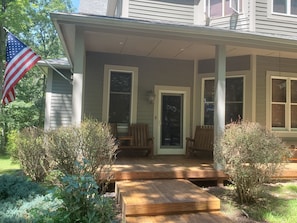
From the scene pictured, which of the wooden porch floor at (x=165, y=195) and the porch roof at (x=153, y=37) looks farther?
the porch roof at (x=153, y=37)

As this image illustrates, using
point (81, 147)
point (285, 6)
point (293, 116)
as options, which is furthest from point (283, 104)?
point (81, 147)

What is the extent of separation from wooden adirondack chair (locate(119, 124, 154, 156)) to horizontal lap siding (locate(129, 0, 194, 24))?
3452 millimetres

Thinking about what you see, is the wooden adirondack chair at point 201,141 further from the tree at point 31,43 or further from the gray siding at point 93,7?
the gray siding at point 93,7

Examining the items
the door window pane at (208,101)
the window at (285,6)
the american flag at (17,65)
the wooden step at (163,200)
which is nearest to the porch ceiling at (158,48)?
the door window pane at (208,101)

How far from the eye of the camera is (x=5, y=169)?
761 cm

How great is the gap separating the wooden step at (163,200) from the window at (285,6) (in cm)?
640

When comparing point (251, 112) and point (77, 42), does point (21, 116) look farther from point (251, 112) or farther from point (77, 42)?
point (251, 112)

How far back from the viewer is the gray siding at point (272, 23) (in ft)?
24.9

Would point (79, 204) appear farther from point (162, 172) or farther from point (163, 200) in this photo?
point (162, 172)

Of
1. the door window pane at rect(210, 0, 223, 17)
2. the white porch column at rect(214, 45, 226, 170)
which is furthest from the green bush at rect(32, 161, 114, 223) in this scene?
the door window pane at rect(210, 0, 223, 17)

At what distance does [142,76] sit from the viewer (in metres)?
7.86

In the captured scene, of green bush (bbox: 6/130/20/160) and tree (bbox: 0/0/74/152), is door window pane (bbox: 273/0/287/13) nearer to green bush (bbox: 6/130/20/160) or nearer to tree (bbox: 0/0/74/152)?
green bush (bbox: 6/130/20/160)

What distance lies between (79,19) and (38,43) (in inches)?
734

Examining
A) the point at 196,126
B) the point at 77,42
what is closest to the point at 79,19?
the point at 77,42
